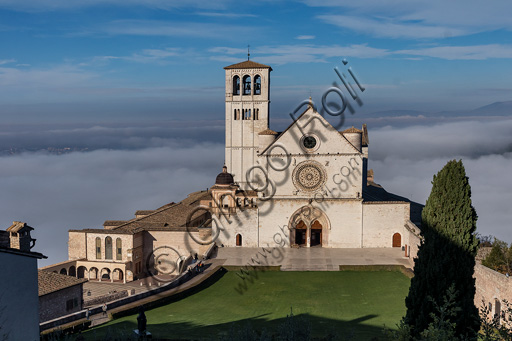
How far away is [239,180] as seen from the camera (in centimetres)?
5666

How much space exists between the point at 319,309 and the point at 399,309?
13.6 feet

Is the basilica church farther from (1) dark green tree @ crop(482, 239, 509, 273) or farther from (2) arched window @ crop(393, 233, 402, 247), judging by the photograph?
(1) dark green tree @ crop(482, 239, 509, 273)

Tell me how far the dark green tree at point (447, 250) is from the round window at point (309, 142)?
77.3ft

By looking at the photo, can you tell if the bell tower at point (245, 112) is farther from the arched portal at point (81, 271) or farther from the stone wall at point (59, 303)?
the stone wall at point (59, 303)

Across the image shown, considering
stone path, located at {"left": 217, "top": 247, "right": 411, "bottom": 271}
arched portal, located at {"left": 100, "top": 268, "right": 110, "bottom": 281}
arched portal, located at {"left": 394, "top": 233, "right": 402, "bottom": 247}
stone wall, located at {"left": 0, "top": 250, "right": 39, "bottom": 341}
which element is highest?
stone wall, located at {"left": 0, "top": 250, "right": 39, "bottom": 341}

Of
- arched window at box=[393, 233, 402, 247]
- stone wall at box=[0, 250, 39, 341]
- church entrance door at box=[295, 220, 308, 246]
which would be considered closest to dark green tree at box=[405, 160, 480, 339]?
stone wall at box=[0, 250, 39, 341]

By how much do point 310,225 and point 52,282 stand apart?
20.9m

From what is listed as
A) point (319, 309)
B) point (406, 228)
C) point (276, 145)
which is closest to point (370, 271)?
point (406, 228)

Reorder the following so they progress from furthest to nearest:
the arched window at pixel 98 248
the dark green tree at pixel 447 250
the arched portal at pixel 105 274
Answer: the arched window at pixel 98 248, the arched portal at pixel 105 274, the dark green tree at pixel 447 250

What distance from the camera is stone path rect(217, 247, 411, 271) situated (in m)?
37.4

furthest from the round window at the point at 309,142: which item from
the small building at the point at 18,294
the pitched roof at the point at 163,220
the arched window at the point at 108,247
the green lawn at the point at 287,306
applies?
the small building at the point at 18,294

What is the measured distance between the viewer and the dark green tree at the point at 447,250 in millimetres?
18641

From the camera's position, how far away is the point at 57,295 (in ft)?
97.2

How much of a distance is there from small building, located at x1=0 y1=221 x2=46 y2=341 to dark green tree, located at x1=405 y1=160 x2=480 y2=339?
1245cm
